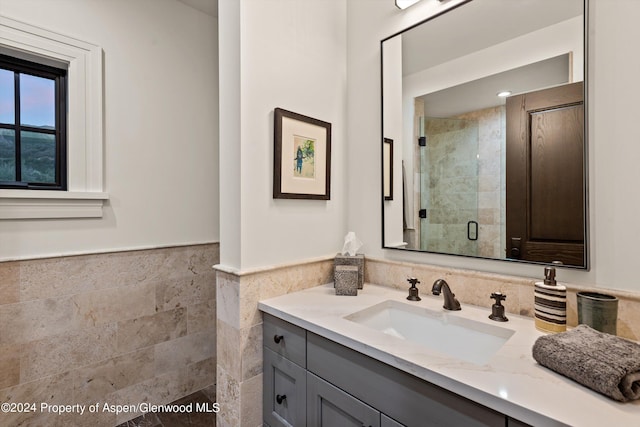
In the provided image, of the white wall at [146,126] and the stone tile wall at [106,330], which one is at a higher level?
the white wall at [146,126]

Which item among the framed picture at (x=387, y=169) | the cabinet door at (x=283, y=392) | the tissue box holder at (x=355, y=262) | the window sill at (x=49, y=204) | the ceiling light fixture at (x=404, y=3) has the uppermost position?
the ceiling light fixture at (x=404, y=3)

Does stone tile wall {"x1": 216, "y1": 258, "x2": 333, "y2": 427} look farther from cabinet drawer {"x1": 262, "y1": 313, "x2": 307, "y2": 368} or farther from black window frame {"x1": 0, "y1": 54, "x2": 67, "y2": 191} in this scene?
black window frame {"x1": 0, "y1": 54, "x2": 67, "y2": 191}

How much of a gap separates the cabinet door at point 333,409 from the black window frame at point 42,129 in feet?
5.64

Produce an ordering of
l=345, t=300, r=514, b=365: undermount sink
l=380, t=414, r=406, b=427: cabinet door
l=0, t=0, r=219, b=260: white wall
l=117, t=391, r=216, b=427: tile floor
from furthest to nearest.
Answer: l=117, t=391, r=216, b=427: tile floor, l=0, t=0, r=219, b=260: white wall, l=345, t=300, r=514, b=365: undermount sink, l=380, t=414, r=406, b=427: cabinet door

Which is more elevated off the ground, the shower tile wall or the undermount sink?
the shower tile wall

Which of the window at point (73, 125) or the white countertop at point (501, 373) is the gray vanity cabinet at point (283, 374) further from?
the window at point (73, 125)

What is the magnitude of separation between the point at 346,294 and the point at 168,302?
1295 mm

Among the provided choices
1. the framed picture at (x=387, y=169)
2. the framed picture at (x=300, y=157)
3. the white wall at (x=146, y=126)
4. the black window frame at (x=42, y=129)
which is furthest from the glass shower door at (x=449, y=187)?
the black window frame at (x=42, y=129)

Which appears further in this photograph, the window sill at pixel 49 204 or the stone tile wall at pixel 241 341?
the window sill at pixel 49 204

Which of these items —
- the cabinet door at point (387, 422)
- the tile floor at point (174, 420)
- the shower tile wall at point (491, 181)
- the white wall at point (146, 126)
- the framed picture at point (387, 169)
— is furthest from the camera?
the tile floor at point (174, 420)

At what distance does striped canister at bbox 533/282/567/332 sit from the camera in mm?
903

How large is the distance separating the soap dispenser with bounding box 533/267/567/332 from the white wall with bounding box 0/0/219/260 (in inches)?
77.0

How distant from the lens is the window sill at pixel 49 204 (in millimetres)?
1445

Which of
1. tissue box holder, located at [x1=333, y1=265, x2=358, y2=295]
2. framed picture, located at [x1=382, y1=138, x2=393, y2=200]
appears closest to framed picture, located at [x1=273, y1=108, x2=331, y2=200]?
framed picture, located at [x1=382, y1=138, x2=393, y2=200]
